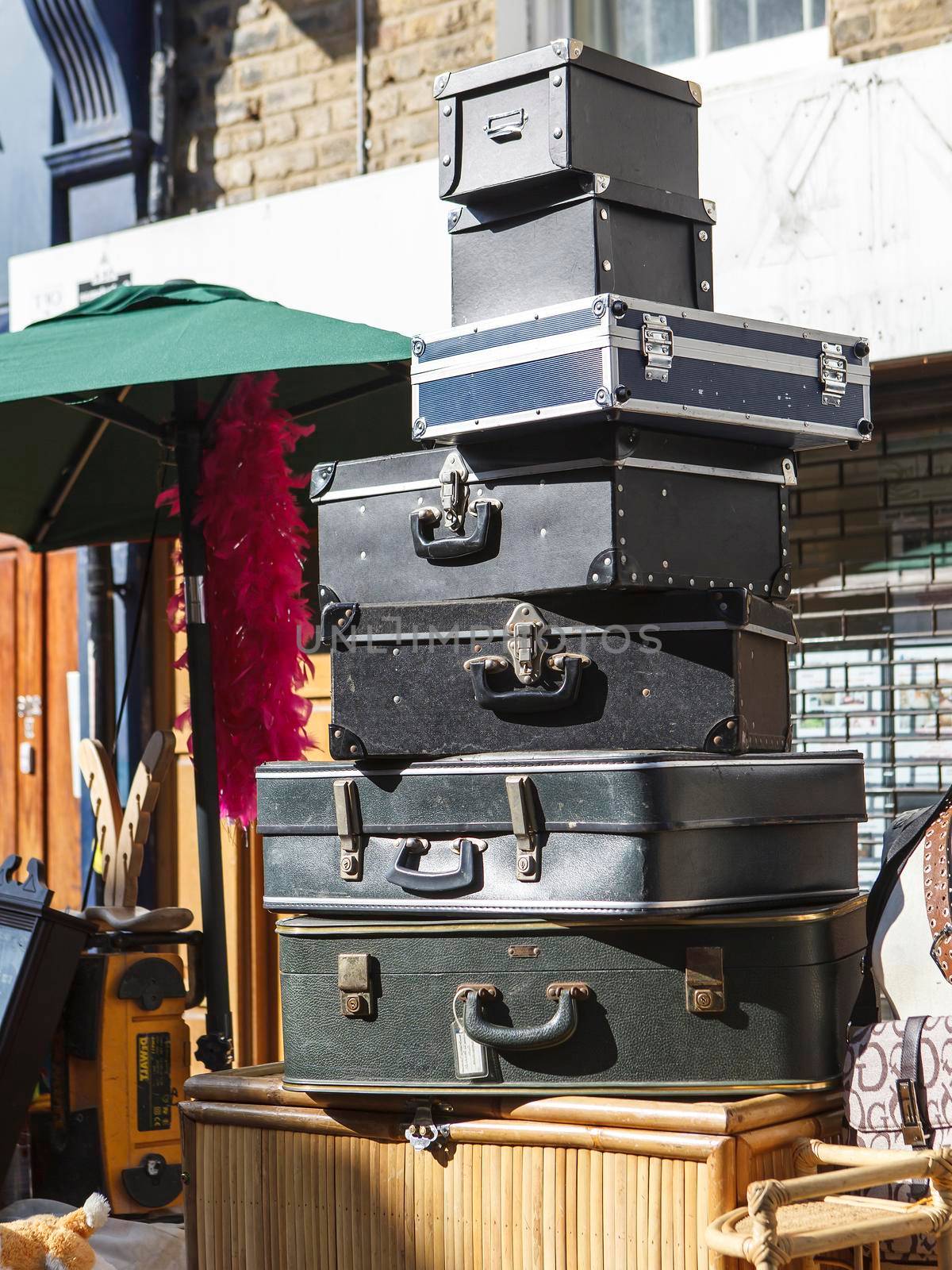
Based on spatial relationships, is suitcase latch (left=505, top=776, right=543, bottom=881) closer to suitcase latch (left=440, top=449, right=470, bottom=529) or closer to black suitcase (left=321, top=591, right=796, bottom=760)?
black suitcase (left=321, top=591, right=796, bottom=760)

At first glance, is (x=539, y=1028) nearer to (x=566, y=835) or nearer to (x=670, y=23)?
(x=566, y=835)

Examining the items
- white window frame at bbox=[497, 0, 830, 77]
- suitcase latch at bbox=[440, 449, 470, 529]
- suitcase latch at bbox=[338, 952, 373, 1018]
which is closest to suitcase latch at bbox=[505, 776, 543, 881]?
suitcase latch at bbox=[338, 952, 373, 1018]

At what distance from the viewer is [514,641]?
256cm

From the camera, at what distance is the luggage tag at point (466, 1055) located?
2502 millimetres

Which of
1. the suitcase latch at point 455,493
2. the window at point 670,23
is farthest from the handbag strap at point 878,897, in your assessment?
the window at point 670,23

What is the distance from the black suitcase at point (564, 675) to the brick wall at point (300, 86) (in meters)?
3.17

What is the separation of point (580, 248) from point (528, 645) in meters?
0.66

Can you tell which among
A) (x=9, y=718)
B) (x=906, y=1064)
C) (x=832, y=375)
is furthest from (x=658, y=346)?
(x=9, y=718)

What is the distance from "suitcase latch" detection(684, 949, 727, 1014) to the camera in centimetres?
240

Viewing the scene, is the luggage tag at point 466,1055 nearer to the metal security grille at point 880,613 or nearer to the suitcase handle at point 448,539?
the suitcase handle at point 448,539

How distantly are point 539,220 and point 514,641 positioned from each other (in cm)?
71

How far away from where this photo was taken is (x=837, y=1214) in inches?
86.8

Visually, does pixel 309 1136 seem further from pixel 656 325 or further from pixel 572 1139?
pixel 656 325

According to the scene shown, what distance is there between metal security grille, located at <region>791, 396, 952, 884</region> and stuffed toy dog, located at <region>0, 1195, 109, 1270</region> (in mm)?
2648
